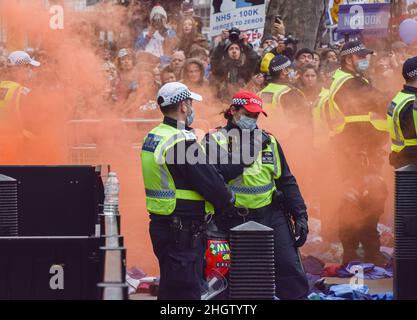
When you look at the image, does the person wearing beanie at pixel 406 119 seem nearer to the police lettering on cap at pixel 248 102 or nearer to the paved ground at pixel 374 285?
the paved ground at pixel 374 285

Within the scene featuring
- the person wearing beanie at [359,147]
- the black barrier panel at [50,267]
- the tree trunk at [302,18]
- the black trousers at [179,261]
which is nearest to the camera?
the black barrier panel at [50,267]

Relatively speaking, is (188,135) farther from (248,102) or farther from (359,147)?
(359,147)

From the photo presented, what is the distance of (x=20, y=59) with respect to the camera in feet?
51.9

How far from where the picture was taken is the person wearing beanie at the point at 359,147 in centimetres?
1265

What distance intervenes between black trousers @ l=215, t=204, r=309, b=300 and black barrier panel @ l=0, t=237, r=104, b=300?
1.62 m

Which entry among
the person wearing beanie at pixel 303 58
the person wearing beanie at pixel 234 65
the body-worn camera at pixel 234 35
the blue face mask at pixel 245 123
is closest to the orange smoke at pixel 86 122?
the person wearing beanie at pixel 234 65

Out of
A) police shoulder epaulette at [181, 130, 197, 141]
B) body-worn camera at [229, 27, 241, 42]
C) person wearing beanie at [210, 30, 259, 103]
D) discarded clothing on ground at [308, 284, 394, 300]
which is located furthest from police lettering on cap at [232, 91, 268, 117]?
body-worn camera at [229, 27, 241, 42]

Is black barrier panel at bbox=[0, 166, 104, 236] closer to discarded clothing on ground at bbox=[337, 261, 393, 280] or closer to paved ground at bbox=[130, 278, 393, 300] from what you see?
paved ground at bbox=[130, 278, 393, 300]

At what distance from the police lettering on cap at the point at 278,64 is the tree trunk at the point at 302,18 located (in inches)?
220

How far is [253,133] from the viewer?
9.47 m

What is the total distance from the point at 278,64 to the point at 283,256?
204 inches

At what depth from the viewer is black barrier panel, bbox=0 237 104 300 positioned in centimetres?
772

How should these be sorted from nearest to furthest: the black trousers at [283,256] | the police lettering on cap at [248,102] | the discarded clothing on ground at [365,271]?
the black trousers at [283,256] < the police lettering on cap at [248,102] < the discarded clothing on ground at [365,271]
